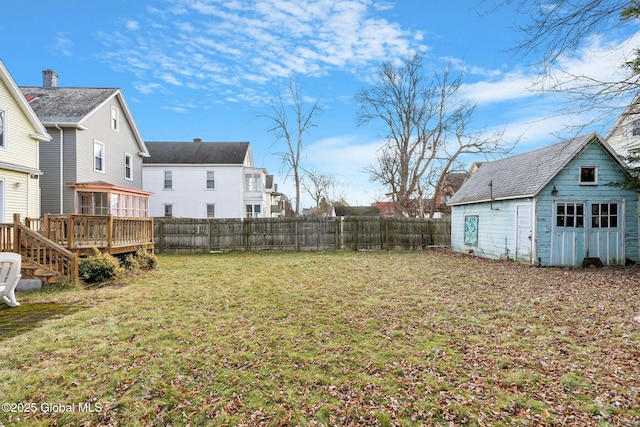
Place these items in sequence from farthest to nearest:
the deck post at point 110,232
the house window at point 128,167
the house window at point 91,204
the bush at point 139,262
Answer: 1. the house window at point 128,167
2. the house window at point 91,204
3. the bush at point 139,262
4. the deck post at point 110,232

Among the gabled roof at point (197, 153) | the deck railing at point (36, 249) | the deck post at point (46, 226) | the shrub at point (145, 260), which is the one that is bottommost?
the shrub at point (145, 260)

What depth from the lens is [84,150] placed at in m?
15.7

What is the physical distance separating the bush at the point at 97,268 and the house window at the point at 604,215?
16.5 meters

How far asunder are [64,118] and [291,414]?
59.3 ft

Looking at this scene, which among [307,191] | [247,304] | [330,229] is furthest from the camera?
[307,191]

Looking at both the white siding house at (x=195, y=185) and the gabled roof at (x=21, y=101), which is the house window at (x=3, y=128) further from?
the white siding house at (x=195, y=185)

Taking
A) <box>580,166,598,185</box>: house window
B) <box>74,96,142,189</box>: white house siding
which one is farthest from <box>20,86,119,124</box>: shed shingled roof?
<box>580,166,598,185</box>: house window

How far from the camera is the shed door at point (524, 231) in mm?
12094

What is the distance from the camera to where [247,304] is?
21.8 feet

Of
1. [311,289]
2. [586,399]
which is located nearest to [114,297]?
[311,289]

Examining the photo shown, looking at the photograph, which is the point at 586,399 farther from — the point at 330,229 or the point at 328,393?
the point at 330,229

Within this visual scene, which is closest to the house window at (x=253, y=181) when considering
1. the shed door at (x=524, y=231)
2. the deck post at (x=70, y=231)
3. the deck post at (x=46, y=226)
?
the deck post at (x=70, y=231)

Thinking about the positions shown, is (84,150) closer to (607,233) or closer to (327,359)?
(327,359)

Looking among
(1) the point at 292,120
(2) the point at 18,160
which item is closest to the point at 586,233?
(1) the point at 292,120
